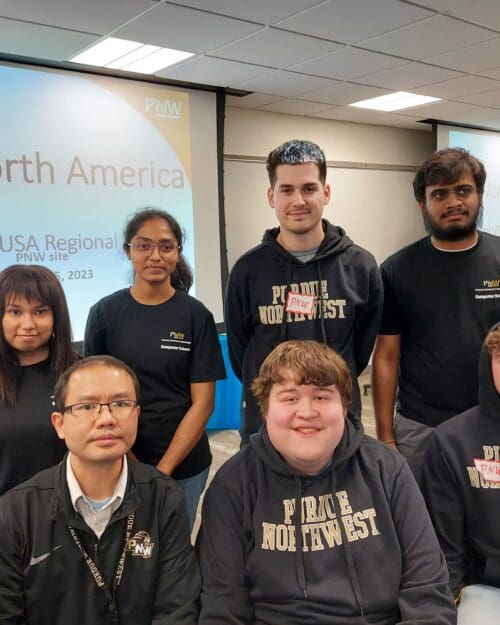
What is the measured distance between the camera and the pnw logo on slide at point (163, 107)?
435cm

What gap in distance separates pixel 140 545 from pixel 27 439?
0.45 metres

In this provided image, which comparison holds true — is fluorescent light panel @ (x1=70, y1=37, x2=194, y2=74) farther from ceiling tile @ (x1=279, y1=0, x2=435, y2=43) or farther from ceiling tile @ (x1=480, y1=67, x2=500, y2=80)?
ceiling tile @ (x1=480, y1=67, x2=500, y2=80)

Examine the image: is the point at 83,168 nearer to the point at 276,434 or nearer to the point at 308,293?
the point at 308,293

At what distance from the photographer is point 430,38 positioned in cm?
359

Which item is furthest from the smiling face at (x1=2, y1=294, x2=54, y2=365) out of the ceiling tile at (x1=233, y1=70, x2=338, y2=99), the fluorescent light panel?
the ceiling tile at (x1=233, y1=70, x2=338, y2=99)

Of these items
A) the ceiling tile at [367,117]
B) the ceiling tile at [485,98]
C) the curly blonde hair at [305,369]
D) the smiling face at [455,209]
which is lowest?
the curly blonde hair at [305,369]

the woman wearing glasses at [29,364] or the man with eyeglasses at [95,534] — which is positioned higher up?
the woman wearing glasses at [29,364]

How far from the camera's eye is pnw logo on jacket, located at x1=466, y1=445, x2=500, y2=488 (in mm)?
1621

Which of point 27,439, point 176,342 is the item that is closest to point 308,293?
point 176,342

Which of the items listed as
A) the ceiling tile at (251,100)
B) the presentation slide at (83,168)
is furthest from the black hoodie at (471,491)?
the ceiling tile at (251,100)

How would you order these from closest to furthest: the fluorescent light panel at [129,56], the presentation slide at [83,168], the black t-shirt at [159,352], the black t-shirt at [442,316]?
1. the black t-shirt at [159,352]
2. the black t-shirt at [442,316]
3. the fluorescent light panel at [129,56]
4. the presentation slide at [83,168]

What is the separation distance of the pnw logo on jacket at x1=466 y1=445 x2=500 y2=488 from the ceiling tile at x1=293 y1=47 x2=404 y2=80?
298 cm

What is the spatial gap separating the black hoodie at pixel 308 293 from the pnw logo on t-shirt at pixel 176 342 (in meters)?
0.26

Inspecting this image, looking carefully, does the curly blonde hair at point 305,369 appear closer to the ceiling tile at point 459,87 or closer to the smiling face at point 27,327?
the smiling face at point 27,327
